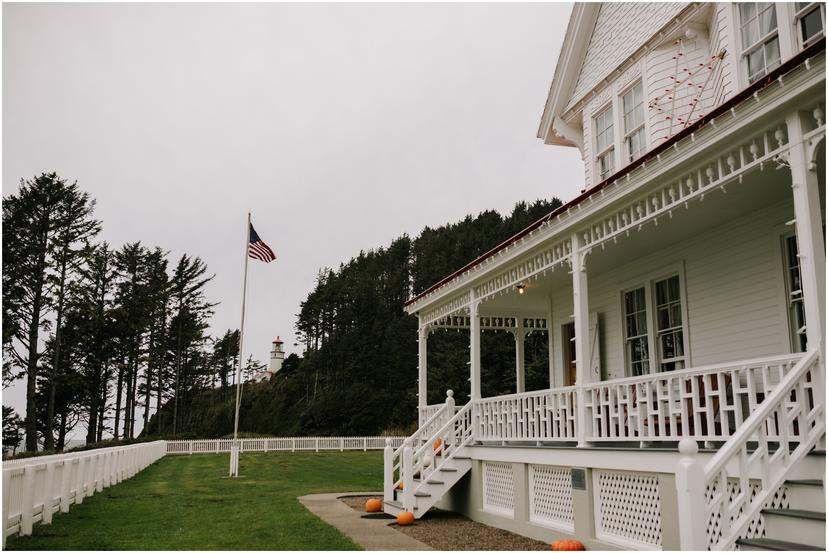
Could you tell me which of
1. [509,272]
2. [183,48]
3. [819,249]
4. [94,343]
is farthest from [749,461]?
[94,343]

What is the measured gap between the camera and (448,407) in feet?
46.3

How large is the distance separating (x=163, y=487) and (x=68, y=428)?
38293 millimetres

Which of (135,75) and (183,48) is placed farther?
(135,75)

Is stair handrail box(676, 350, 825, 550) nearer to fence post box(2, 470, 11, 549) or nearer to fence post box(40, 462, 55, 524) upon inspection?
fence post box(2, 470, 11, 549)

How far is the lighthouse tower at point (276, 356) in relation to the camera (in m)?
80.0

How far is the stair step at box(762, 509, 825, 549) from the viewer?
5105mm

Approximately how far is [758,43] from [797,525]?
7454mm

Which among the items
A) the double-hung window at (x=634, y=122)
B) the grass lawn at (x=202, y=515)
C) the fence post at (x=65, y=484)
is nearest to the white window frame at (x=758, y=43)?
the double-hung window at (x=634, y=122)

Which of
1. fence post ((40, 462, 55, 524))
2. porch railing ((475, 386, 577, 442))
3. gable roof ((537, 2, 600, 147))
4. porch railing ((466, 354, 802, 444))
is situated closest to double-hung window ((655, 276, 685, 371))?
porch railing ((466, 354, 802, 444))

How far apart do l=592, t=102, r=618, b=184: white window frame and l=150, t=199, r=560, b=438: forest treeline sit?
25214 millimetres

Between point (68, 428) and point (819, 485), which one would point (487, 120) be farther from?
point (819, 485)

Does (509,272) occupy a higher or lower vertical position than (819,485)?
higher

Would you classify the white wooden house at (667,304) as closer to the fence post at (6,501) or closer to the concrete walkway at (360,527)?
the concrete walkway at (360,527)

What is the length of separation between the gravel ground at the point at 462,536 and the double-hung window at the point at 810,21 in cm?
778
